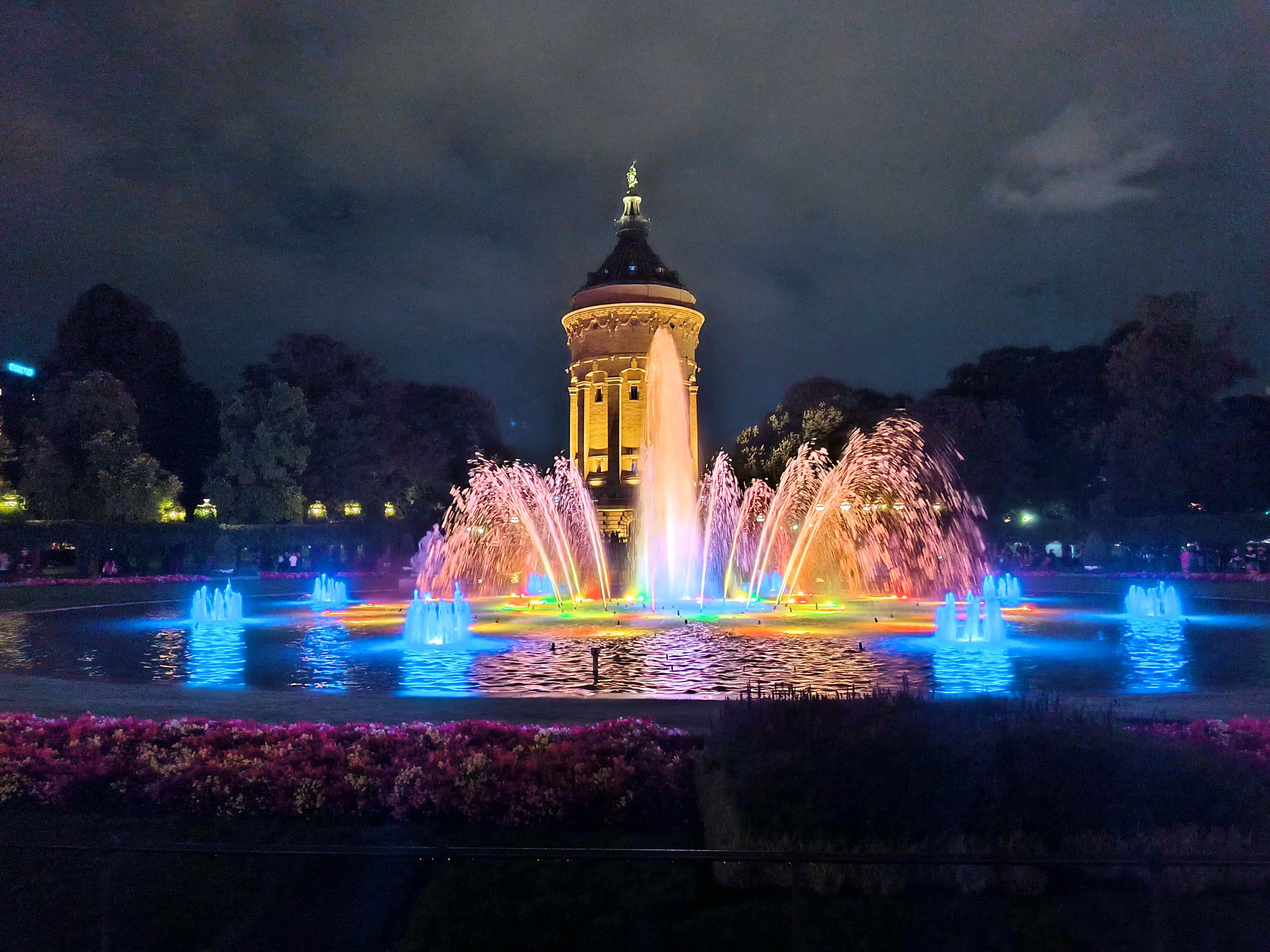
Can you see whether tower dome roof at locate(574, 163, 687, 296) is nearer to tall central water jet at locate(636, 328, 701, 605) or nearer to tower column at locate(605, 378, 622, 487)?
tower column at locate(605, 378, 622, 487)

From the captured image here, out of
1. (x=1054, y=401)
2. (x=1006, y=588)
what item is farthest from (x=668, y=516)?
(x=1054, y=401)

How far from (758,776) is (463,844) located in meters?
2.42

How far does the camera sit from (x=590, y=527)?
1590 inches

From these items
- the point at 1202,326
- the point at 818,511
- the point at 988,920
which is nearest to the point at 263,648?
the point at 988,920

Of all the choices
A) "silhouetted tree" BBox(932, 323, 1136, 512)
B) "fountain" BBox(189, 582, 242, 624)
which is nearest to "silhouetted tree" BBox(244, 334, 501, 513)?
"fountain" BBox(189, 582, 242, 624)

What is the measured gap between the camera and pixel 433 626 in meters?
22.1

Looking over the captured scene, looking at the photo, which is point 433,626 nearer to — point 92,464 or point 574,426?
point 92,464

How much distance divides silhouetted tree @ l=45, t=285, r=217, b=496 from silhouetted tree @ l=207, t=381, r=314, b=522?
756 centimetres

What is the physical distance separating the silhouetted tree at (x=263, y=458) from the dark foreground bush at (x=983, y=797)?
54.1 metres

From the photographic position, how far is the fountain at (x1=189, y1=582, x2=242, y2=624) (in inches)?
1133

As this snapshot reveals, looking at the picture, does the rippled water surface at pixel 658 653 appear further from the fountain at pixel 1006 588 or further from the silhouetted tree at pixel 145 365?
the silhouetted tree at pixel 145 365

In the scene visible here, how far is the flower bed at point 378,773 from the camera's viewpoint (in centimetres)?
810

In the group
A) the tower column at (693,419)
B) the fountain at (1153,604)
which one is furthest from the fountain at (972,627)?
the tower column at (693,419)

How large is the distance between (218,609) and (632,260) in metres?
50.3
